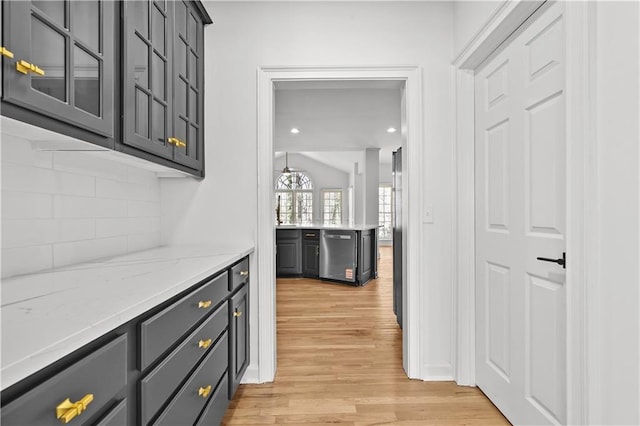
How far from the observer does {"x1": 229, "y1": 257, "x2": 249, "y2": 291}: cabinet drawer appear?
1.89m

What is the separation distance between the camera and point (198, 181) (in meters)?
2.35

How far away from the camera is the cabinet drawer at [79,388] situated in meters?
0.59

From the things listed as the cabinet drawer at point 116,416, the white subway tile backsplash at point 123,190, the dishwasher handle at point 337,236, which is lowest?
the cabinet drawer at point 116,416

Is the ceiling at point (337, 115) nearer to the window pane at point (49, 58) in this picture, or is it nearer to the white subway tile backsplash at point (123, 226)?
the white subway tile backsplash at point (123, 226)

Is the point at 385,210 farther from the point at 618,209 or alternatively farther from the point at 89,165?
the point at 618,209

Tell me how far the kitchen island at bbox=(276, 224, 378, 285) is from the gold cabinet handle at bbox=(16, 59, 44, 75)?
478cm

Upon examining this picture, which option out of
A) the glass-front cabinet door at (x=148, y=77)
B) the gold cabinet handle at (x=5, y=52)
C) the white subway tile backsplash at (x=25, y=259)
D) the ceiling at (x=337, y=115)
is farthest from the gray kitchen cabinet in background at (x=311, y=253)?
the gold cabinet handle at (x=5, y=52)

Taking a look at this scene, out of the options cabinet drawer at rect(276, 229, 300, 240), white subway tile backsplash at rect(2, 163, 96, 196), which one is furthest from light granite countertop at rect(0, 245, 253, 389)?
cabinet drawer at rect(276, 229, 300, 240)

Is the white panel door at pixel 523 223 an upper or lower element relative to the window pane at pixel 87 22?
lower

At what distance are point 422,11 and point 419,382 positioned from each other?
2.45 meters

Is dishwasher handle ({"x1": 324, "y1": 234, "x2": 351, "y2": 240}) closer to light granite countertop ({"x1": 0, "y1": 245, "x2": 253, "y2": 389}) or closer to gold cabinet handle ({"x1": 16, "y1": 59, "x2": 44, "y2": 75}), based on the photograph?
light granite countertop ({"x1": 0, "y1": 245, "x2": 253, "y2": 389})

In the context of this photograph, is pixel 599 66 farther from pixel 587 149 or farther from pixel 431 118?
pixel 431 118

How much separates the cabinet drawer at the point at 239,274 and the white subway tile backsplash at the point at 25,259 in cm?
79

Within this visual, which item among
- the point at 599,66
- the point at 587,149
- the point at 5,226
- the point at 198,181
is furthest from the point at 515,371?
the point at 5,226
